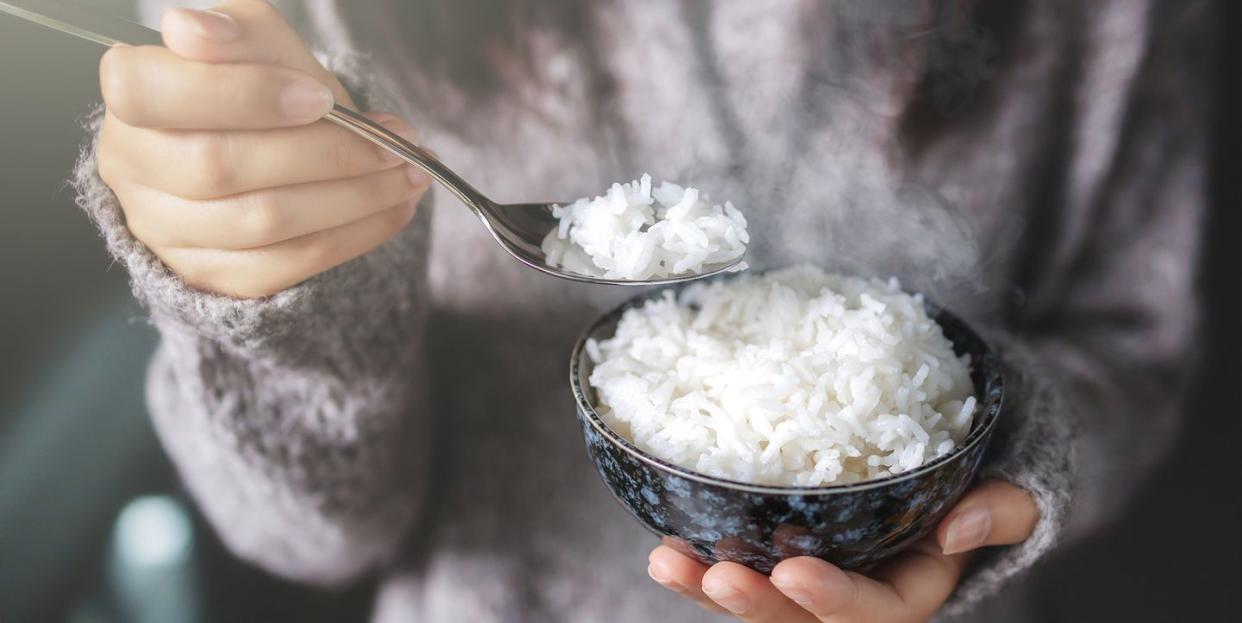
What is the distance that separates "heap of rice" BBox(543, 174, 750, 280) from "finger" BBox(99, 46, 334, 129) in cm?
22

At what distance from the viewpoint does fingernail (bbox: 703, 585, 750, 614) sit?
0.60 metres

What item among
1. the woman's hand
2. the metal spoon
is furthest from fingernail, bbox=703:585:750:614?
the metal spoon

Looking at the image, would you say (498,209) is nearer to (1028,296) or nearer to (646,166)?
(646,166)

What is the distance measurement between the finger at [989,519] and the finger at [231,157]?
0.57 m

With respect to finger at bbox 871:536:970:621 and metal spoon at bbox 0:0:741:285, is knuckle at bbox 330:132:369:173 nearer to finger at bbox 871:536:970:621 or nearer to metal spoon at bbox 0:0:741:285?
metal spoon at bbox 0:0:741:285

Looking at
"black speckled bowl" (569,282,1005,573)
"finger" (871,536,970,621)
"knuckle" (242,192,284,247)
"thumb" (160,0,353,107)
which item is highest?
"thumb" (160,0,353,107)

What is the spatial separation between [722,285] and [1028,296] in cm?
41

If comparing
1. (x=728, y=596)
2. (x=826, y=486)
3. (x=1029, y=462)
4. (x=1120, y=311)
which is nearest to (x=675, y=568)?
(x=728, y=596)

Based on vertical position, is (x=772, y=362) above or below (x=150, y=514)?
above

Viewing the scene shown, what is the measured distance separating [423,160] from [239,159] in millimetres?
144

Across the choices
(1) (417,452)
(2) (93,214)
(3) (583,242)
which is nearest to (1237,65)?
(3) (583,242)

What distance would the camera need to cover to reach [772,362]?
2.04 feet

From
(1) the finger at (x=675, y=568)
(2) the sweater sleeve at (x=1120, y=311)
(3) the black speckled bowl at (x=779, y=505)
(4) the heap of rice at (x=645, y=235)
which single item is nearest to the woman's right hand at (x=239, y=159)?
(4) the heap of rice at (x=645, y=235)

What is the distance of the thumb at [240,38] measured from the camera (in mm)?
547
